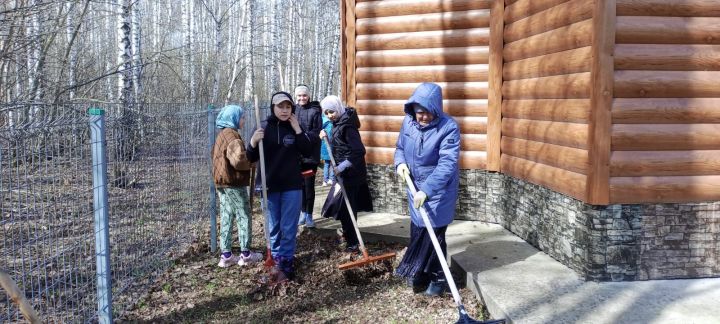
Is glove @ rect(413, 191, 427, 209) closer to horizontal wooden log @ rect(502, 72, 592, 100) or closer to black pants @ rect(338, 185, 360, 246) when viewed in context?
horizontal wooden log @ rect(502, 72, 592, 100)

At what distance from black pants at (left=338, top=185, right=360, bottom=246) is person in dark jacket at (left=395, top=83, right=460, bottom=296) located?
1.27m

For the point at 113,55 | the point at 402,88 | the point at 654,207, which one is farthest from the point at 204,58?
the point at 654,207

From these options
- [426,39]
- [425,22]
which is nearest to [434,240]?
[426,39]

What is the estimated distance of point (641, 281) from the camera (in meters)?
4.55

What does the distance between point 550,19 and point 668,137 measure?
150 centimetres

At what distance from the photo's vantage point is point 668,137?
441 centimetres

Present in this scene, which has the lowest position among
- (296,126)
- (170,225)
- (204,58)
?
(170,225)

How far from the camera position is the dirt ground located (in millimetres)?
4477

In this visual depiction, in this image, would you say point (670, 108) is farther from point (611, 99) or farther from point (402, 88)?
point (402, 88)

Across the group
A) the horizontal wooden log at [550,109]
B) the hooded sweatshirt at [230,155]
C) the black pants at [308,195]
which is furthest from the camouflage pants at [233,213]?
the horizontal wooden log at [550,109]

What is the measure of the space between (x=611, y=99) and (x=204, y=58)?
1041 inches

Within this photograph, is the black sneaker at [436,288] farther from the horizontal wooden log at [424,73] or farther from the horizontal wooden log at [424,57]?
the horizontal wooden log at [424,57]

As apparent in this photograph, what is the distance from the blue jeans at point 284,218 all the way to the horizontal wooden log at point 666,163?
108 inches

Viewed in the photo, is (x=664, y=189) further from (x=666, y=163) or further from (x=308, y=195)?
(x=308, y=195)
